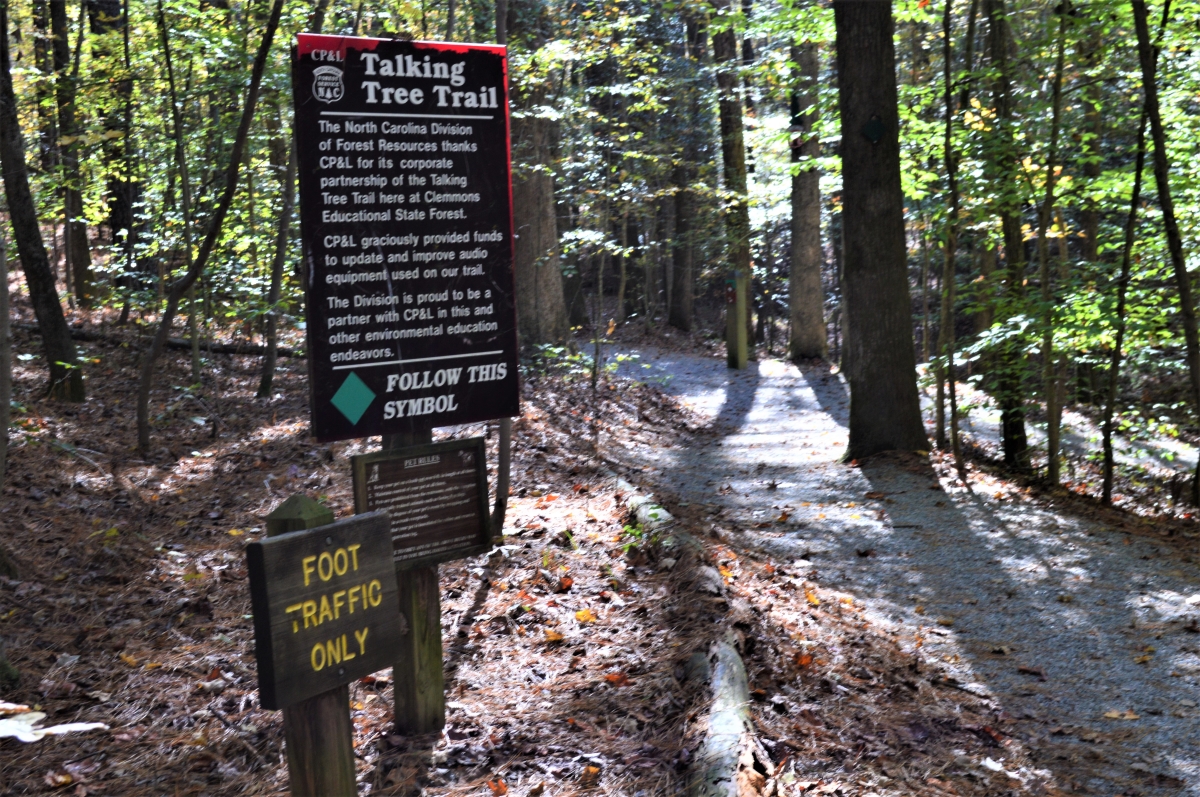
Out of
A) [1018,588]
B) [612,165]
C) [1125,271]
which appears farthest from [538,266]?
[1018,588]

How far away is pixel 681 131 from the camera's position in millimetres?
22094

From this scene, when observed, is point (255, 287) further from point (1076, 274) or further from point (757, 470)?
point (1076, 274)

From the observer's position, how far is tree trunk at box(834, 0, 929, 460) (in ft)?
33.3

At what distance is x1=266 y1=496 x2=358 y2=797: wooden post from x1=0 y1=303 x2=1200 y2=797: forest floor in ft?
3.16

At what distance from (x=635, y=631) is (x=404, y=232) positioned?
2566mm

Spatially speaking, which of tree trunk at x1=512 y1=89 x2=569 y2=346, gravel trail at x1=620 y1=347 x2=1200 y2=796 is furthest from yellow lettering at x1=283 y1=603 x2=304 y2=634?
tree trunk at x1=512 y1=89 x2=569 y2=346

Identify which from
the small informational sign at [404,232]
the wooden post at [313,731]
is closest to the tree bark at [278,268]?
the small informational sign at [404,232]

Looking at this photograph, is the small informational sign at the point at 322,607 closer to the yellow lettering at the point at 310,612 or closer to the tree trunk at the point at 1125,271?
the yellow lettering at the point at 310,612

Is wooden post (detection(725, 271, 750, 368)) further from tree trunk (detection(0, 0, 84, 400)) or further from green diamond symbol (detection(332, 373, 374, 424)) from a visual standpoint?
green diamond symbol (detection(332, 373, 374, 424))

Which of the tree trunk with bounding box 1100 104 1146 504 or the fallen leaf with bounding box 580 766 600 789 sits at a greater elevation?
the tree trunk with bounding box 1100 104 1146 504

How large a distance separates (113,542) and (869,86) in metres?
8.59

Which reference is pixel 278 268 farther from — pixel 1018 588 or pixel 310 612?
pixel 310 612

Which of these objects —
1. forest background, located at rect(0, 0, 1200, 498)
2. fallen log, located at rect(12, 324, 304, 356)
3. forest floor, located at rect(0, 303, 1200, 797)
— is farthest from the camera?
fallen log, located at rect(12, 324, 304, 356)

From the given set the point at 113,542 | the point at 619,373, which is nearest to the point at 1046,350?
the point at 113,542
